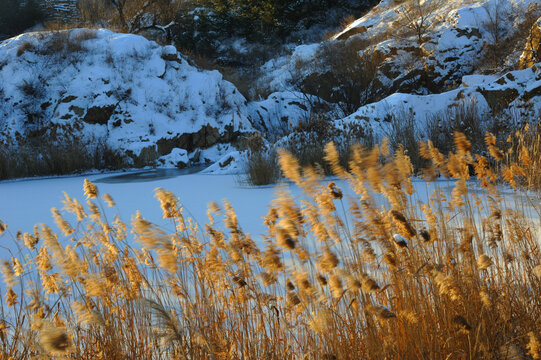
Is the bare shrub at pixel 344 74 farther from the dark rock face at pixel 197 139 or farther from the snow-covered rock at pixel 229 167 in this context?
the snow-covered rock at pixel 229 167

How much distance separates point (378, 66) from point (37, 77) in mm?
9690

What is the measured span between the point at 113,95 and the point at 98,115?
2.29 feet

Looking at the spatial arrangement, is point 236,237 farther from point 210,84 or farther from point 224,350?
point 210,84

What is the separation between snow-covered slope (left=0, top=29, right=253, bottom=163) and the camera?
36.0 ft

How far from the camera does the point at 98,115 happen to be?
11094mm

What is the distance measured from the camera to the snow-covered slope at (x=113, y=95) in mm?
10984

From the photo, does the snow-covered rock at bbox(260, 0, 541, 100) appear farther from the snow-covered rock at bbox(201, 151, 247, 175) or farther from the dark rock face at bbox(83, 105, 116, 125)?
the dark rock face at bbox(83, 105, 116, 125)

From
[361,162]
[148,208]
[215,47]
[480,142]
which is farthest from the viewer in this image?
[215,47]

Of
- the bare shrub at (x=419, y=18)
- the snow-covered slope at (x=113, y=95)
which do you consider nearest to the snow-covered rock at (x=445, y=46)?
the bare shrub at (x=419, y=18)

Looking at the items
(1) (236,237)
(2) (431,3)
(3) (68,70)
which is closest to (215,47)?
(2) (431,3)

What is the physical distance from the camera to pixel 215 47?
974 inches

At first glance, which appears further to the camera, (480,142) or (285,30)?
(285,30)

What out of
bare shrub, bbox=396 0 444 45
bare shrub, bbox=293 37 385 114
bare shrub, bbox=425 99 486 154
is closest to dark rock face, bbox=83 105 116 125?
bare shrub, bbox=293 37 385 114

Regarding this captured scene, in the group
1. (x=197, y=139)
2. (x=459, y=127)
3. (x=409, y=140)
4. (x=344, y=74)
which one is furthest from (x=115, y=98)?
(x=459, y=127)
